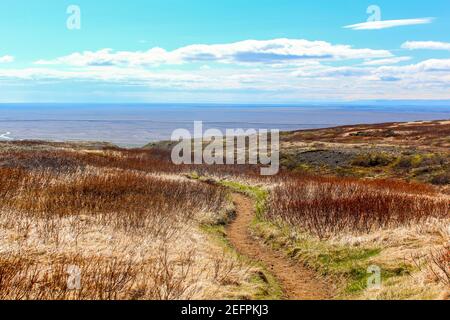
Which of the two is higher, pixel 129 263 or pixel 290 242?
pixel 129 263

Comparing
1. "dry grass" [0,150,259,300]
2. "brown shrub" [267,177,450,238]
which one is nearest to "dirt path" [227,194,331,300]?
"dry grass" [0,150,259,300]

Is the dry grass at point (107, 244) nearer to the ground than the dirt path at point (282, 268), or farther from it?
farther from it

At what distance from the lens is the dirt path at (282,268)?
10112mm

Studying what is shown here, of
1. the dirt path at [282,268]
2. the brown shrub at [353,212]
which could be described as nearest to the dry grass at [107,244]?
the dirt path at [282,268]

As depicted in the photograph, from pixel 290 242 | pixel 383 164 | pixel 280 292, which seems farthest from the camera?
pixel 383 164

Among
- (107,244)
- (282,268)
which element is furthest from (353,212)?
(107,244)

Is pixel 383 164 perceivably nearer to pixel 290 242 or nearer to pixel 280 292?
pixel 290 242

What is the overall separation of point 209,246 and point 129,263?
12.9 ft

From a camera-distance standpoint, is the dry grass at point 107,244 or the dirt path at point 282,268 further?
the dirt path at point 282,268

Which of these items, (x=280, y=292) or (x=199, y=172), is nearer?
(x=280, y=292)

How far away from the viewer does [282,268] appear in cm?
1211

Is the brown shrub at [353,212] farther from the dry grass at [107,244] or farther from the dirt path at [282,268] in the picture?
the dry grass at [107,244]
